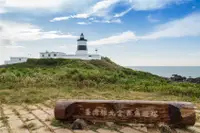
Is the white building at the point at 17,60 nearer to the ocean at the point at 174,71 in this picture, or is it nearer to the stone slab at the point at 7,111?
the ocean at the point at 174,71

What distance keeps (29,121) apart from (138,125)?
1.89 metres

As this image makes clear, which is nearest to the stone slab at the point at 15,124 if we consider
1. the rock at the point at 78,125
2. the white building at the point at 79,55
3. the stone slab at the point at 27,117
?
the stone slab at the point at 27,117

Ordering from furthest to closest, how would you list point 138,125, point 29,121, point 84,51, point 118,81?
point 84,51, point 118,81, point 29,121, point 138,125

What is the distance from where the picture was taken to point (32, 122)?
13.3ft

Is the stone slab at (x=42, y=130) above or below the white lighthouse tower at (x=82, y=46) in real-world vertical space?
below

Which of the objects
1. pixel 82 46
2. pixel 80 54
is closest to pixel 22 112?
pixel 80 54

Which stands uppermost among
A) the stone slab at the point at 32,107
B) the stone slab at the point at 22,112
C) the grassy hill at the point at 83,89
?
the grassy hill at the point at 83,89

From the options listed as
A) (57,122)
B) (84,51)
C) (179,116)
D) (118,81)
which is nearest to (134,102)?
(179,116)

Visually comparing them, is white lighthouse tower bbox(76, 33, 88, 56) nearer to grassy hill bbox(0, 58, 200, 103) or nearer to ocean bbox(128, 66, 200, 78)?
ocean bbox(128, 66, 200, 78)

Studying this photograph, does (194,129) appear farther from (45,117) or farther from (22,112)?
(22,112)

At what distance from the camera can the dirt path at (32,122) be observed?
3.59 m

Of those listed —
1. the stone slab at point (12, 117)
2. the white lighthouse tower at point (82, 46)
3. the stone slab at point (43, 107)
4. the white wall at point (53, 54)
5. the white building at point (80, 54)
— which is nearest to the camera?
the stone slab at point (12, 117)

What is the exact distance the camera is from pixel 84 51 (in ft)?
Result: 156

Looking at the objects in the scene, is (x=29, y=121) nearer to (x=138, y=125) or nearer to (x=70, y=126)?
(x=70, y=126)
